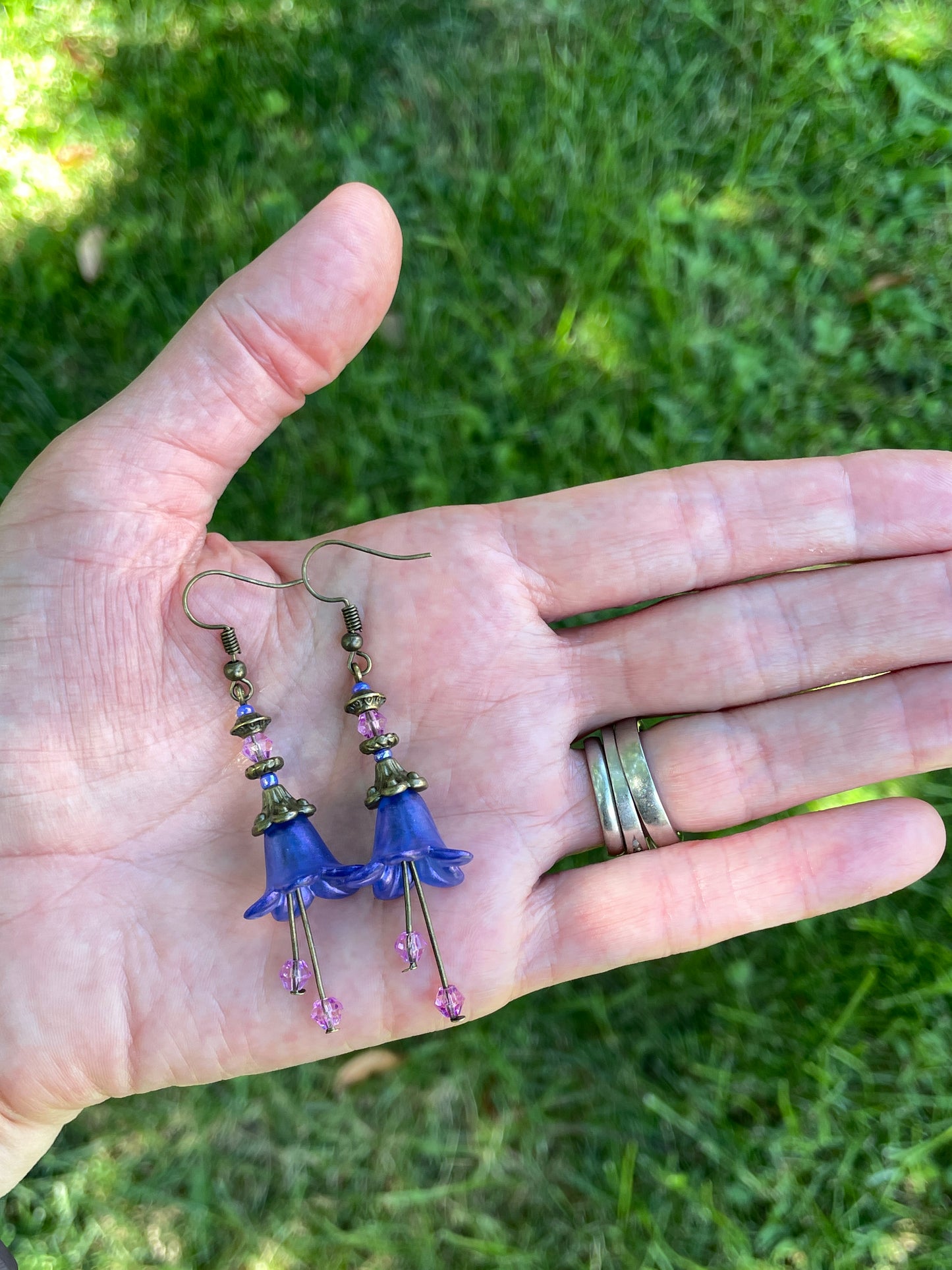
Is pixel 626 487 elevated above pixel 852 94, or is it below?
below

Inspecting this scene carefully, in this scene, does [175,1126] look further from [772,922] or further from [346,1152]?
[772,922]

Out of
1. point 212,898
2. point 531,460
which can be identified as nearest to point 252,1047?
point 212,898

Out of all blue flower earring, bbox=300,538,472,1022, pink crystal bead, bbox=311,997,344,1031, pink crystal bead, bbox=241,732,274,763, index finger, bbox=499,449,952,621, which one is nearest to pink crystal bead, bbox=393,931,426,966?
blue flower earring, bbox=300,538,472,1022

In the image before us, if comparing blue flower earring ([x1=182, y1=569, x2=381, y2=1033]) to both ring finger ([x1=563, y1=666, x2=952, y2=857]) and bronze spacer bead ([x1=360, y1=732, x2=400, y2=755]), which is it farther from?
ring finger ([x1=563, y1=666, x2=952, y2=857])

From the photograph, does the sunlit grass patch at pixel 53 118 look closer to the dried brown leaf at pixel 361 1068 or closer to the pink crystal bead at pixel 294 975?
the pink crystal bead at pixel 294 975

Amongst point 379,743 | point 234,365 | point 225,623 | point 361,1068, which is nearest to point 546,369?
point 234,365

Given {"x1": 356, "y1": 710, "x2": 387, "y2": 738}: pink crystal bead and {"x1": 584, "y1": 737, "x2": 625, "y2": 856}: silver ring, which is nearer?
{"x1": 356, "y1": 710, "x2": 387, "y2": 738}: pink crystal bead
